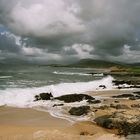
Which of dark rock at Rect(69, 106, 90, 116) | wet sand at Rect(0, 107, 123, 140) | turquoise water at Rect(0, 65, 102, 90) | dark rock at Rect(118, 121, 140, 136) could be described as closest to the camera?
wet sand at Rect(0, 107, 123, 140)

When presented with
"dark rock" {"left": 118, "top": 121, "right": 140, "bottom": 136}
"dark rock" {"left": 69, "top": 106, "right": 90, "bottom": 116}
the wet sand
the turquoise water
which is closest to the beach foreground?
the wet sand

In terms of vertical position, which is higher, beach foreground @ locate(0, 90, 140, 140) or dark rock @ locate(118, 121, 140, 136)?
dark rock @ locate(118, 121, 140, 136)

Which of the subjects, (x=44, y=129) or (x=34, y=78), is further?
(x=34, y=78)

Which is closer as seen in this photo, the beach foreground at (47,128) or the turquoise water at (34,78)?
the beach foreground at (47,128)

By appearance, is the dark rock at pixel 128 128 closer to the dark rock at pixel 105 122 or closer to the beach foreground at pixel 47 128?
the beach foreground at pixel 47 128

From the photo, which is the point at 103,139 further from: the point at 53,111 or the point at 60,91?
the point at 60,91

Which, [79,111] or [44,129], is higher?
[79,111]

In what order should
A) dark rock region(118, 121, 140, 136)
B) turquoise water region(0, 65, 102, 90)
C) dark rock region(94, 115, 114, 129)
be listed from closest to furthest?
dark rock region(118, 121, 140, 136) → dark rock region(94, 115, 114, 129) → turquoise water region(0, 65, 102, 90)

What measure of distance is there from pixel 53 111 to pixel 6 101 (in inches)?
236

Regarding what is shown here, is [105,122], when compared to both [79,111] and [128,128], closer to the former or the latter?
[128,128]

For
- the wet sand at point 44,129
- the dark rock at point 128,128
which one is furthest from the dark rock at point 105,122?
the dark rock at point 128,128

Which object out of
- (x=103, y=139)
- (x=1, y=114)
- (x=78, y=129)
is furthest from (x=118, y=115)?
(x=1, y=114)

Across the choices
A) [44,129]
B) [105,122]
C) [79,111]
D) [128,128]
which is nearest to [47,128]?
[44,129]

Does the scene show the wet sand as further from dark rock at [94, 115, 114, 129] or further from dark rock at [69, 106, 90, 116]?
dark rock at [69, 106, 90, 116]
